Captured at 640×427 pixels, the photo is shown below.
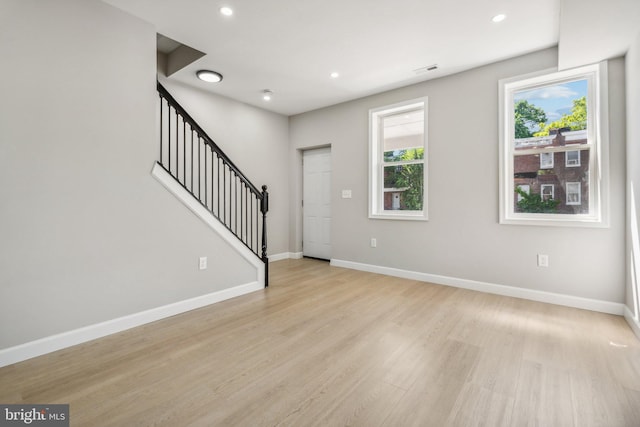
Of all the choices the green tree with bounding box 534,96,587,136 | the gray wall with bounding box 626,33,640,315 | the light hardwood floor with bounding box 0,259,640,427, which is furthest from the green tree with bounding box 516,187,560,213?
the light hardwood floor with bounding box 0,259,640,427

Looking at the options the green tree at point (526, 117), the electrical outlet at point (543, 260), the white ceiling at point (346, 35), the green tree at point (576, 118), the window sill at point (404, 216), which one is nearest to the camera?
the white ceiling at point (346, 35)

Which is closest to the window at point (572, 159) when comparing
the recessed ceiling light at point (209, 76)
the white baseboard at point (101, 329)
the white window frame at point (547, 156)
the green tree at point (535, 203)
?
the white window frame at point (547, 156)

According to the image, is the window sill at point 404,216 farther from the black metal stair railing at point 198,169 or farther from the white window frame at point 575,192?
the black metal stair railing at point 198,169

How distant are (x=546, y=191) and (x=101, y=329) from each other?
15.0 ft

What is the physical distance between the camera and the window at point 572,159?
3039mm

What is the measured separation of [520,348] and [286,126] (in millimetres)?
4884

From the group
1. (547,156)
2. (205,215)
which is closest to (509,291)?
(547,156)

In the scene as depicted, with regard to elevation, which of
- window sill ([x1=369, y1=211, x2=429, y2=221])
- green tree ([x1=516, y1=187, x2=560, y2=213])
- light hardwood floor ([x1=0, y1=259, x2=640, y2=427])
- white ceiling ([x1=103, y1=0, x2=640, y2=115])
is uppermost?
white ceiling ([x1=103, y1=0, x2=640, y2=115])

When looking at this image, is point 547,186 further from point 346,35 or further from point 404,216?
point 346,35

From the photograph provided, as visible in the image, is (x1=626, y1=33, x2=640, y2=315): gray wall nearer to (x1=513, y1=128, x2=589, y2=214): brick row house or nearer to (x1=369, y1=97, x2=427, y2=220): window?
(x1=513, y1=128, x2=589, y2=214): brick row house

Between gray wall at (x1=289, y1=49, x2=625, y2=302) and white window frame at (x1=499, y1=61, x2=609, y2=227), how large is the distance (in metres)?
0.06

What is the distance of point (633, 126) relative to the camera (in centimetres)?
246

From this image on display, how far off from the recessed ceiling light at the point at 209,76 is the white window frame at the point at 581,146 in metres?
3.48

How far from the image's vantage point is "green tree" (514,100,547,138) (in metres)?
3.24
